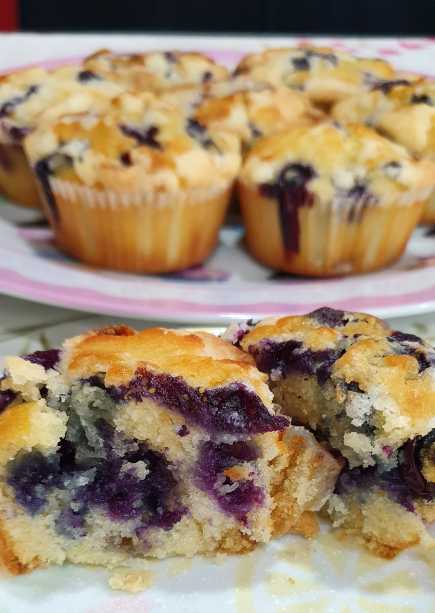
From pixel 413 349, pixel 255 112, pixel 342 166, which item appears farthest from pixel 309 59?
pixel 413 349

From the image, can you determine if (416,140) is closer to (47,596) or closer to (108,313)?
(108,313)

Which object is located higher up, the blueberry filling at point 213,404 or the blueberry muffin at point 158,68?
the blueberry filling at point 213,404

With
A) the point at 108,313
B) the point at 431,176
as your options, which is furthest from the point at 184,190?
the point at 431,176

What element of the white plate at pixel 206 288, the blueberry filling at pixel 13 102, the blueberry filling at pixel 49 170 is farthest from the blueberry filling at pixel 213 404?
the blueberry filling at pixel 13 102

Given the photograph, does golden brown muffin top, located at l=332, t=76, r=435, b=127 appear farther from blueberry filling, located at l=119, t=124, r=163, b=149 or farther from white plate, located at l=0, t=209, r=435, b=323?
blueberry filling, located at l=119, t=124, r=163, b=149

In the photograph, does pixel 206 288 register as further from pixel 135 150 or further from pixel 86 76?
pixel 86 76

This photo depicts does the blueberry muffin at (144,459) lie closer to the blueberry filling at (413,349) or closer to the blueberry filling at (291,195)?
the blueberry filling at (413,349)
